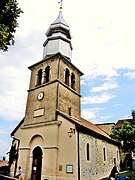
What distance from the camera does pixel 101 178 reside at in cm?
1983

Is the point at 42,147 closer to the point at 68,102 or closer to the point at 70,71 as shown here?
the point at 68,102

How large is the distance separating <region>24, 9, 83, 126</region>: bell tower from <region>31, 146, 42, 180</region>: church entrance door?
301 cm

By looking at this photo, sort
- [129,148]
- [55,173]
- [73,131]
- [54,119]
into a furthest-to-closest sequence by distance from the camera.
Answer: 1. [129,148]
2. [54,119]
3. [73,131]
4. [55,173]

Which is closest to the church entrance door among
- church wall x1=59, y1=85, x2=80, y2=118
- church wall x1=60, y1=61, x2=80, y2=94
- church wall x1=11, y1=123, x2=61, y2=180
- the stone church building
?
the stone church building

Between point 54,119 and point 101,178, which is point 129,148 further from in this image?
point 54,119

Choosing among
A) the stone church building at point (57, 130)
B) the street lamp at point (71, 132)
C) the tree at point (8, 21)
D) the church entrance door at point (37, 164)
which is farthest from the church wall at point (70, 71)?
the tree at point (8, 21)

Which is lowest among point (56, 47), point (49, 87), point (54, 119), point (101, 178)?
point (101, 178)

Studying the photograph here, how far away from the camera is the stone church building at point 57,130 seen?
16578mm

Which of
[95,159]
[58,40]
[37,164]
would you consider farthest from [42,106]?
[58,40]

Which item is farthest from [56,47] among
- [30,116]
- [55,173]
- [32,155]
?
[55,173]

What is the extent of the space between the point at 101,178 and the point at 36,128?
30.0 ft

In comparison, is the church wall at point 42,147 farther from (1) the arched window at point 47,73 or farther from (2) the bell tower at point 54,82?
(1) the arched window at point 47,73

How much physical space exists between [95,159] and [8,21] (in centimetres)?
1626

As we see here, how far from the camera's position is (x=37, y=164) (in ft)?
59.8
